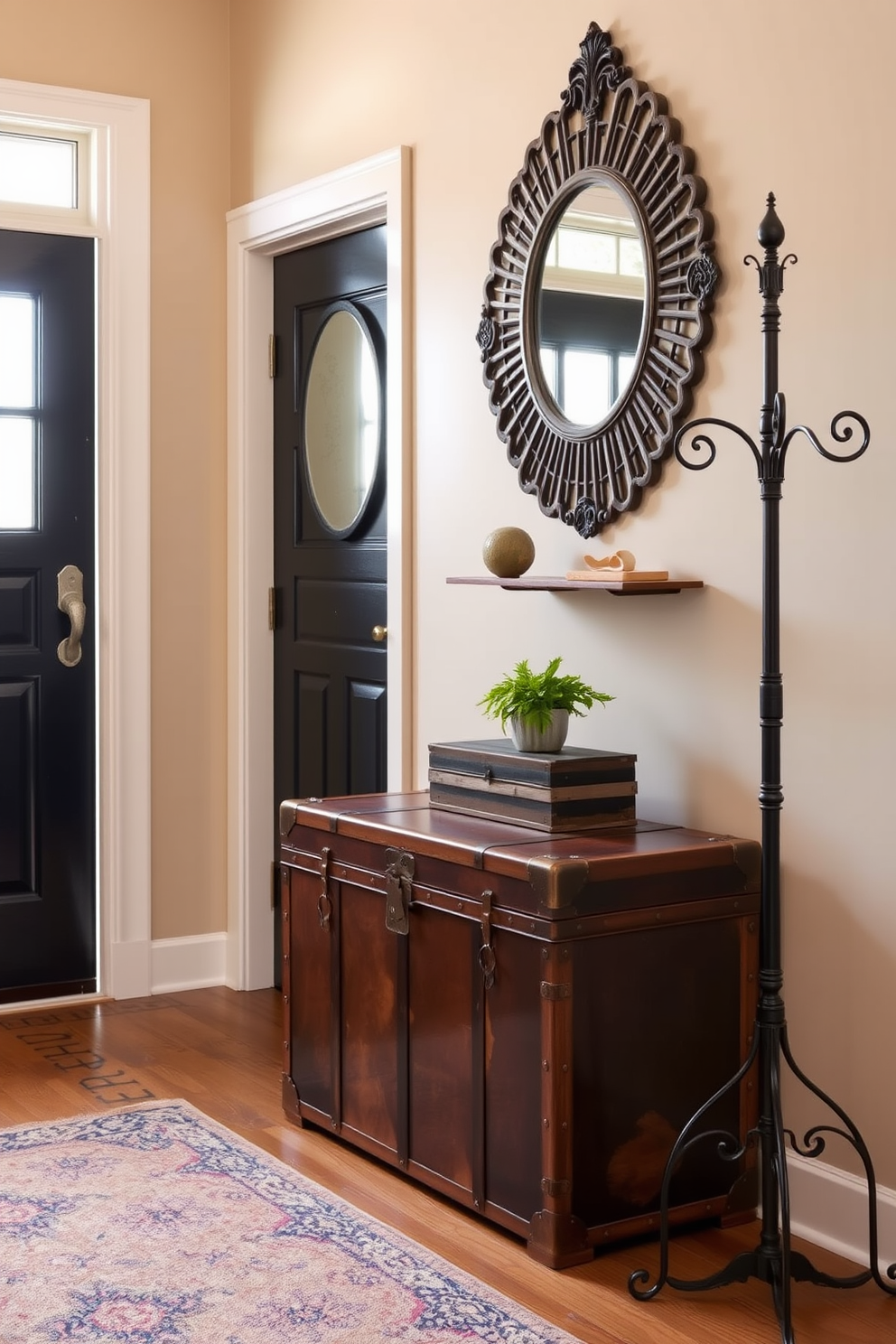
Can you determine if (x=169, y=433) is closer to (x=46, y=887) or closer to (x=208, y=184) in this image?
(x=208, y=184)

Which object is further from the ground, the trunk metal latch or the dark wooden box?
the dark wooden box

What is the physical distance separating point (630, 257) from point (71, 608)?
6.46ft

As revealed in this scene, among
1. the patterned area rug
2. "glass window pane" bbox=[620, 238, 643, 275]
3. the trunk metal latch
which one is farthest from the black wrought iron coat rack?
the trunk metal latch

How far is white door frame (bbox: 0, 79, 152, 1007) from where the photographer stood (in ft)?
14.0

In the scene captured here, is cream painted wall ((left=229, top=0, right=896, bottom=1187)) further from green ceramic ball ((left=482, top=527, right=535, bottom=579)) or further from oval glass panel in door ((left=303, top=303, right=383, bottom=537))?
oval glass panel in door ((left=303, top=303, right=383, bottom=537))

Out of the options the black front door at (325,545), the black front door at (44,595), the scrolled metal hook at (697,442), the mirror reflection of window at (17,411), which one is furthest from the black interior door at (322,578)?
the scrolled metal hook at (697,442)

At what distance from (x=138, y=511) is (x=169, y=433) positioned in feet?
0.83

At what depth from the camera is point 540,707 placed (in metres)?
2.90

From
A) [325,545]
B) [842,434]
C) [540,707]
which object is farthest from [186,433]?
[842,434]

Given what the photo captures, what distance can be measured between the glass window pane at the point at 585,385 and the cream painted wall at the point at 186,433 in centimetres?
158

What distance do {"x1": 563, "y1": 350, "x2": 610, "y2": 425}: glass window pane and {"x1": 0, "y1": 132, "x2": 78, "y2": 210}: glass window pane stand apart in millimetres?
1839

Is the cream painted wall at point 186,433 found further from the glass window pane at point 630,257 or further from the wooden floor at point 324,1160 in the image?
the glass window pane at point 630,257

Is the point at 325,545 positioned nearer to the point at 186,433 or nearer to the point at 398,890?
the point at 186,433

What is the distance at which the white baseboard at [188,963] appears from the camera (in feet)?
14.4
